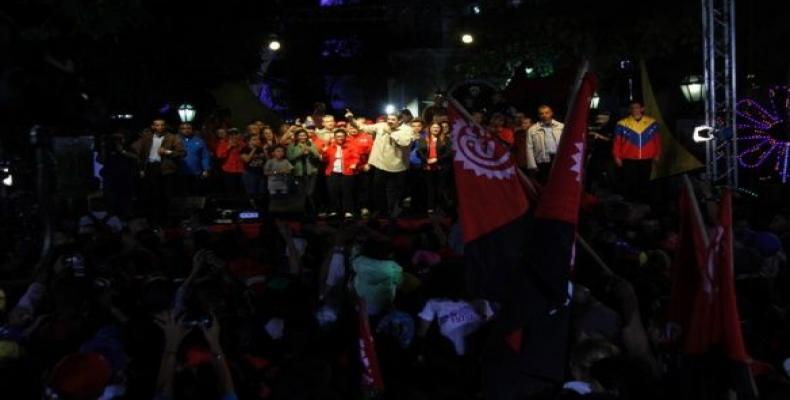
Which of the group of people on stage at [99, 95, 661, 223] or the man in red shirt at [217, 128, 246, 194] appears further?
the man in red shirt at [217, 128, 246, 194]

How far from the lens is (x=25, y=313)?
7.70 m

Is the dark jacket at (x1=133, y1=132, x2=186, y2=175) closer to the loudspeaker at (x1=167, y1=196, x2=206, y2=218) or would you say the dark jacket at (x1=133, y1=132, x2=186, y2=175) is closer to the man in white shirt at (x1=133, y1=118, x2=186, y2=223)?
the man in white shirt at (x1=133, y1=118, x2=186, y2=223)

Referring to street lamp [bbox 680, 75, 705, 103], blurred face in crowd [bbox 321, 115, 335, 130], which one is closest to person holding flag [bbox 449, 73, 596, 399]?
blurred face in crowd [bbox 321, 115, 335, 130]

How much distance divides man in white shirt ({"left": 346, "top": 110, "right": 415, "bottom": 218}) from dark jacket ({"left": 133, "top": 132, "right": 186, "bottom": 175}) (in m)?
2.96

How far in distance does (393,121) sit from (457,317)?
899 cm

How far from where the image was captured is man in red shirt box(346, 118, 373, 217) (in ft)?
53.4

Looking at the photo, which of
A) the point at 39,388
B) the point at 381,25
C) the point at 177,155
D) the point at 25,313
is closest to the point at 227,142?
the point at 177,155

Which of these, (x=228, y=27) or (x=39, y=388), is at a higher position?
(x=228, y=27)

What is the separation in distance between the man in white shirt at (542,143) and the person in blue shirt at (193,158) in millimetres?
5101

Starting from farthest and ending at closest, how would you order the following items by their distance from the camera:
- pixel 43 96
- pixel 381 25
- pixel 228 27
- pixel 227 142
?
pixel 381 25 → pixel 228 27 → pixel 227 142 → pixel 43 96

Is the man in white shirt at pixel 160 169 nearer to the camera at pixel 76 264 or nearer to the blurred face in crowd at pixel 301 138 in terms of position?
the blurred face in crowd at pixel 301 138

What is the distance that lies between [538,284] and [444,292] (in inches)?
82.8

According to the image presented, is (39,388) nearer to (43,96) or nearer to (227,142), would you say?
(43,96)

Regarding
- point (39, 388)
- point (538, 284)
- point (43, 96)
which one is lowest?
point (39, 388)
